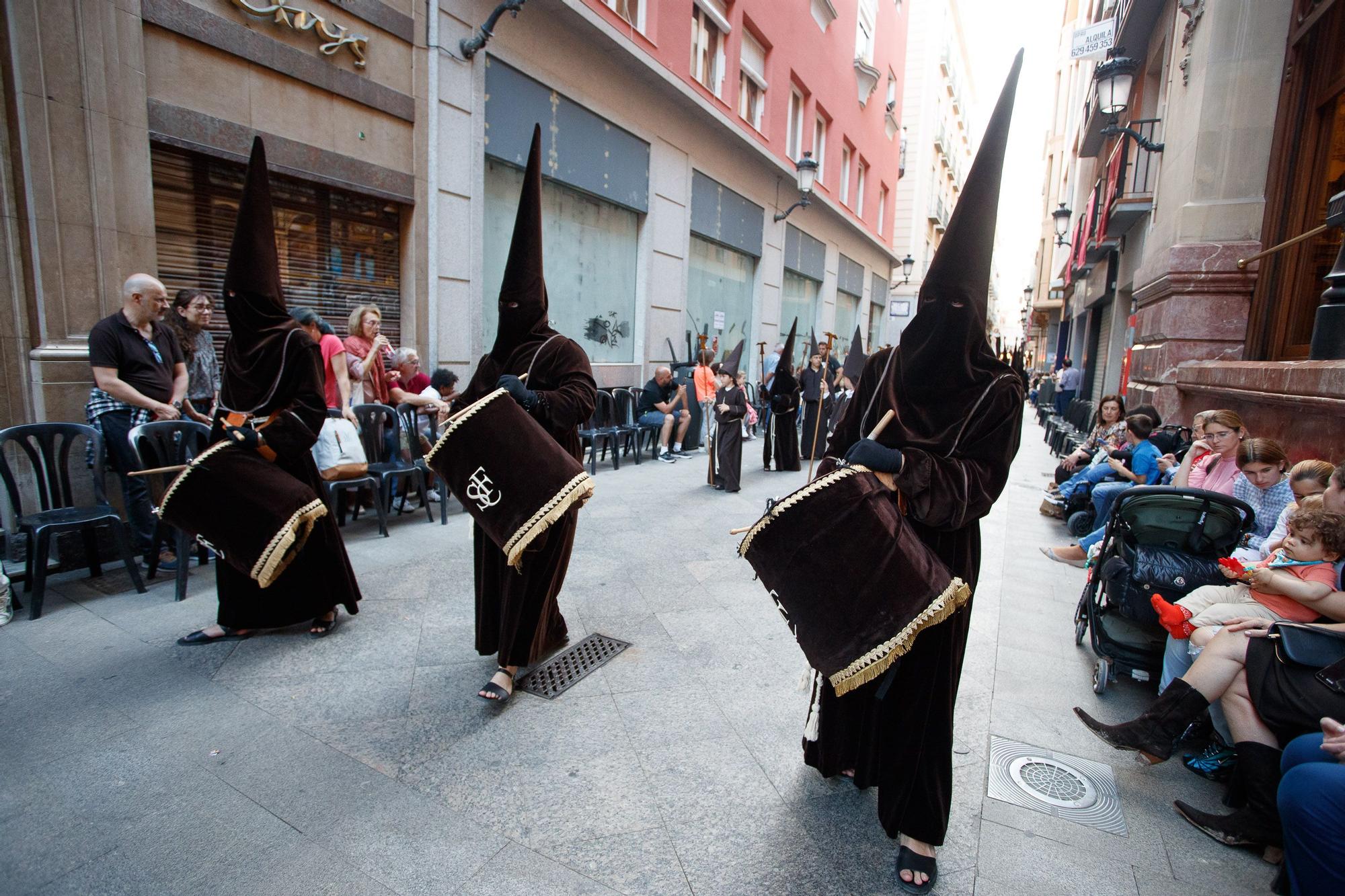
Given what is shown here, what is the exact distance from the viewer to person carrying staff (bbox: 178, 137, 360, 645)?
11.6ft

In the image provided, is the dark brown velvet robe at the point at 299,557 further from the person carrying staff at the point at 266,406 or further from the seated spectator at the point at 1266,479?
the seated spectator at the point at 1266,479

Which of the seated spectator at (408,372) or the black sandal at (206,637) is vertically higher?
the seated spectator at (408,372)

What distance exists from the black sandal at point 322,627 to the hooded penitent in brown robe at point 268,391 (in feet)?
0.16

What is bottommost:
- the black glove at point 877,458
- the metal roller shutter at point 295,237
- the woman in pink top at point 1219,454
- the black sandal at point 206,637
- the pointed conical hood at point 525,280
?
the black sandal at point 206,637

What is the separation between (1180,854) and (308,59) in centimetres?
886

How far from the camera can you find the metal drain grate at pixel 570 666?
137 inches

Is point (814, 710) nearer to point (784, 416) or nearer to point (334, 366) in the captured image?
point (334, 366)

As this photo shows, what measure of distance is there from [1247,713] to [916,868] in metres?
1.52

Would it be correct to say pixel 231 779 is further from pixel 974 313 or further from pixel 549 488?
pixel 974 313

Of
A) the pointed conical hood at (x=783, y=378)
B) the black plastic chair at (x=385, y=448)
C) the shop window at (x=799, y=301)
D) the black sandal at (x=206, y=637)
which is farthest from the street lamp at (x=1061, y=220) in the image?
the black sandal at (x=206, y=637)

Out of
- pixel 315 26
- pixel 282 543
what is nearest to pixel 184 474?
pixel 282 543

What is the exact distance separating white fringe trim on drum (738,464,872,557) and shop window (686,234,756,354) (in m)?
12.0

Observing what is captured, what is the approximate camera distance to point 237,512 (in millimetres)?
3400

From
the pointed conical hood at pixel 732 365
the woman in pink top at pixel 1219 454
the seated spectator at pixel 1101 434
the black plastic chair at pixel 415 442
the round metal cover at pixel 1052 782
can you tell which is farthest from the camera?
the pointed conical hood at pixel 732 365
